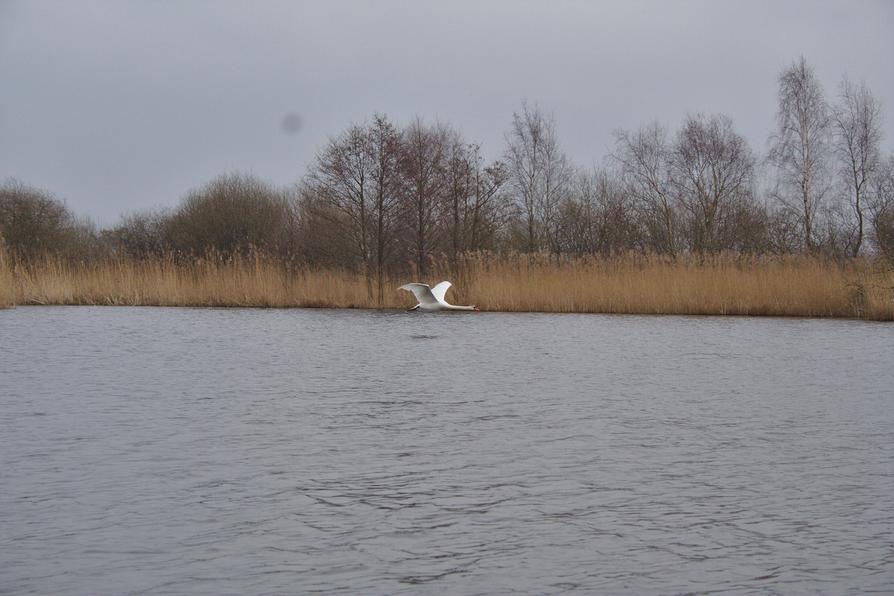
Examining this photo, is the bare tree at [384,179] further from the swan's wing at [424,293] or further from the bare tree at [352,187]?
the swan's wing at [424,293]

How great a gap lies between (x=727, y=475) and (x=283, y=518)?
197cm

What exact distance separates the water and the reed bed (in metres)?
6.86

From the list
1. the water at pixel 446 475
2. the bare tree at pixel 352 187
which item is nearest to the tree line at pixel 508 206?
the bare tree at pixel 352 187

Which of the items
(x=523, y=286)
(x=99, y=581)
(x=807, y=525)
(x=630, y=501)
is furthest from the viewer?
(x=523, y=286)

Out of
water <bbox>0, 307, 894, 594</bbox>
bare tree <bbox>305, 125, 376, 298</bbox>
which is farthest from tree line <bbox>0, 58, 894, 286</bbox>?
water <bbox>0, 307, 894, 594</bbox>

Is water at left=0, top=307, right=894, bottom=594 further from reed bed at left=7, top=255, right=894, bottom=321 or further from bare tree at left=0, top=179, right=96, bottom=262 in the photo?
bare tree at left=0, top=179, right=96, bottom=262

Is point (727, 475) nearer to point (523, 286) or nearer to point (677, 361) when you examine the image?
point (677, 361)

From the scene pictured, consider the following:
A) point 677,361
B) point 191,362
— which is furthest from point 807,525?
point 191,362

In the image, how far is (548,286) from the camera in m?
17.2

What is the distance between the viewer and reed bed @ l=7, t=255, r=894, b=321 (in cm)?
1544

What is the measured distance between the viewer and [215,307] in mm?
19312

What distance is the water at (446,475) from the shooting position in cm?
296

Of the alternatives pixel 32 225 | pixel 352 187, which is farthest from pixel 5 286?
pixel 32 225

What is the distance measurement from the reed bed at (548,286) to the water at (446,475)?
6859mm
